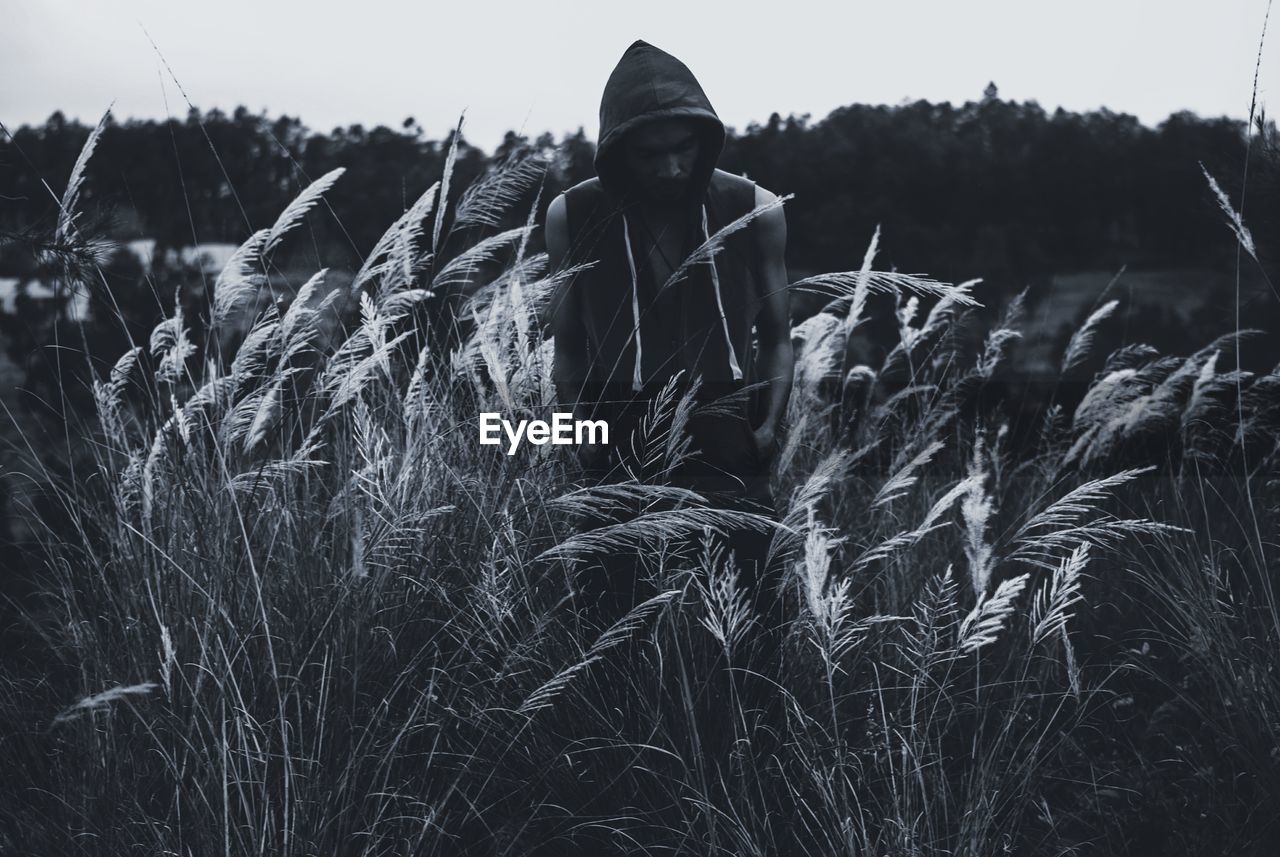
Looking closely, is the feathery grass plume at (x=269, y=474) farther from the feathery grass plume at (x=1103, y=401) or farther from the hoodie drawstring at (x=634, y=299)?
the feathery grass plume at (x=1103, y=401)

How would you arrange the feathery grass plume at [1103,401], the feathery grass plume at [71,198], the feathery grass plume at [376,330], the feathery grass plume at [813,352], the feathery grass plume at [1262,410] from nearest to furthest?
the feathery grass plume at [71,198] < the feathery grass plume at [376,330] < the feathery grass plume at [813,352] < the feathery grass plume at [1103,401] < the feathery grass plume at [1262,410]

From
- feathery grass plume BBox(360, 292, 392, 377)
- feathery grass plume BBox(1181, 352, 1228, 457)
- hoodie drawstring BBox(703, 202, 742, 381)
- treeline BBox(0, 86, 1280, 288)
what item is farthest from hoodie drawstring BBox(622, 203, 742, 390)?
treeline BBox(0, 86, 1280, 288)

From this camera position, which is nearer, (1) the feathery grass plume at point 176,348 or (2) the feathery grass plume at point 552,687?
(2) the feathery grass plume at point 552,687

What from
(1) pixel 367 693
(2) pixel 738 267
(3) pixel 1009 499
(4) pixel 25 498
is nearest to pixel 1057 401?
(3) pixel 1009 499

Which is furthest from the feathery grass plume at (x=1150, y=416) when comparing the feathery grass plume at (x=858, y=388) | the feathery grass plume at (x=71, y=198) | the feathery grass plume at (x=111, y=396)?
the feathery grass plume at (x=71, y=198)

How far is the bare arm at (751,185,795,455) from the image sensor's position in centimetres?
210

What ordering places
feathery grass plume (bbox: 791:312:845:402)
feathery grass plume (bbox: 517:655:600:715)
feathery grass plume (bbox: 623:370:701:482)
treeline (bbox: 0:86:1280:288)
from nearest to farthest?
feathery grass plume (bbox: 517:655:600:715)
feathery grass plume (bbox: 623:370:701:482)
feathery grass plume (bbox: 791:312:845:402)
treeline (bbox: 0:86:1280:288)

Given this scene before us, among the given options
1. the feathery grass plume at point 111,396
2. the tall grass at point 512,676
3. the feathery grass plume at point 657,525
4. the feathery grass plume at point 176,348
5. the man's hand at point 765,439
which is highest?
the feathery grass plume at point 176,348

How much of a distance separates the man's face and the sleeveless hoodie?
4cm

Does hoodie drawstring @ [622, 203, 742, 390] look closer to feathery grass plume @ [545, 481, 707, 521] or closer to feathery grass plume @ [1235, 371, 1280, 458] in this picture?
feathery grass plume @ [545, 481, 707, 521]

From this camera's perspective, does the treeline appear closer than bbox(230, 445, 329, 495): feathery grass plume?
No

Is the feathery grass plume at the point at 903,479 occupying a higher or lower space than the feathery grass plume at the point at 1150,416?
higher

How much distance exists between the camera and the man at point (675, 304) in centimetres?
204

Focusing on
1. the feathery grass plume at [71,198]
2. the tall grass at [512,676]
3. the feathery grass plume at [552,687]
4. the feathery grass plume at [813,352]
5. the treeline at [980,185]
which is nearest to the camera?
the feathery grass plume at [552,687]
